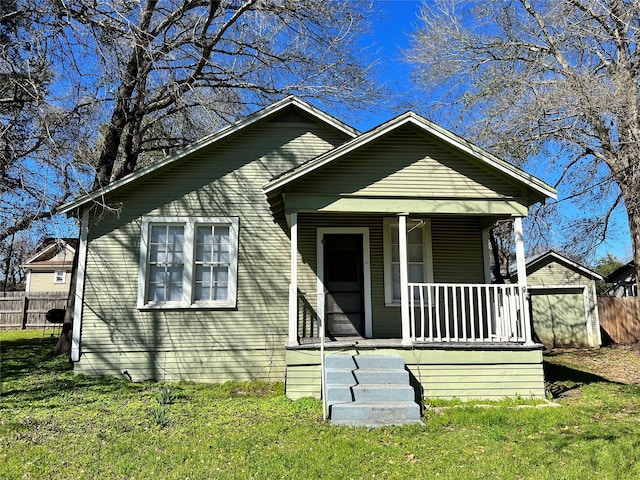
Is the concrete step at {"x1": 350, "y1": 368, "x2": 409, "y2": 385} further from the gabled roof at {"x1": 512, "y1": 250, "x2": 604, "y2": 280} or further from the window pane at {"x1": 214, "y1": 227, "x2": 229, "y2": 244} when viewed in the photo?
the gabled roof at {"x1": 512, "y1": 250, "x2": 604, "y2": 280}

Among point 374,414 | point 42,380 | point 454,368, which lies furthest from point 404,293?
point 42,380

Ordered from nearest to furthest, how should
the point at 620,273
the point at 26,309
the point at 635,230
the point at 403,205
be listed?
the point at 403,205 < the point at 635,230 < the point at 26,309 < the point at 620,273

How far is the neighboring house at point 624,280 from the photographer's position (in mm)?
20922

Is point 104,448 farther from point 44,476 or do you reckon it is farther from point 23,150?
point 23,150

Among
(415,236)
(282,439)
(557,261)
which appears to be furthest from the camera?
(557,261)

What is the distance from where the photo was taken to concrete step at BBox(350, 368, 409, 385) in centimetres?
649

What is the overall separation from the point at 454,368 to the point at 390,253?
2.79 metres

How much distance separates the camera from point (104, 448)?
490 centimetres

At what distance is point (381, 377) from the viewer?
655 centimetres

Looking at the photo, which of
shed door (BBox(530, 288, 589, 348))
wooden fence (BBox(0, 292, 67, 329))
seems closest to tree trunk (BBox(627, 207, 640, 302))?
shed door (BBox(530, 288, 589, 348))

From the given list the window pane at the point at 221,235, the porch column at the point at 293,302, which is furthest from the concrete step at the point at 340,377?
the window pane at the point at 221,235

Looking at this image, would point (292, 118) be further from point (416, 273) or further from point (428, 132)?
point (416, 273)

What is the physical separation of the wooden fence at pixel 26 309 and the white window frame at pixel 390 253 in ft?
55.4

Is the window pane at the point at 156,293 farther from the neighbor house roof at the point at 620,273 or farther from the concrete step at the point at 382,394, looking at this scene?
the neighbor house roof at the point at 620,273
